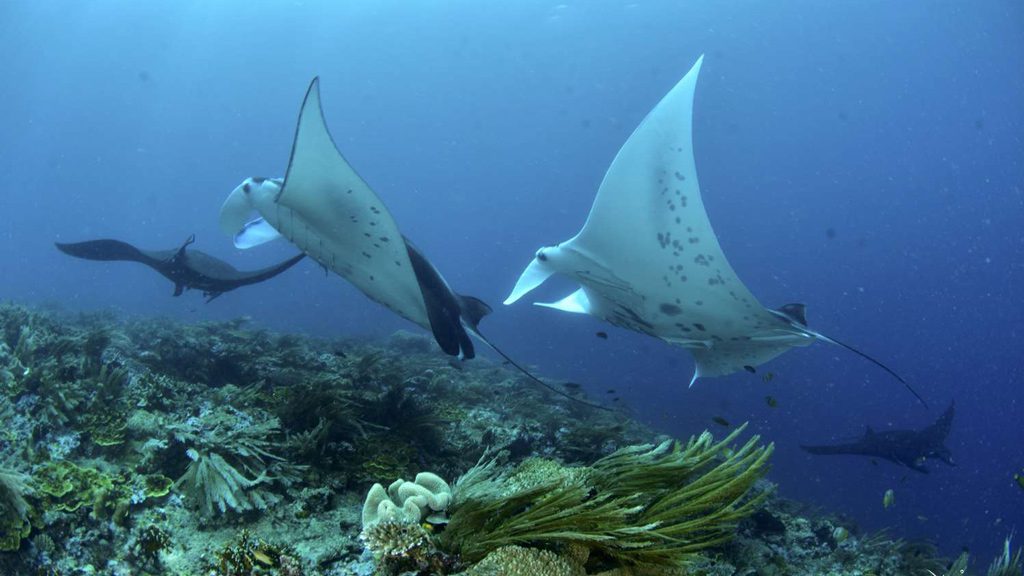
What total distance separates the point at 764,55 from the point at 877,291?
42392mm

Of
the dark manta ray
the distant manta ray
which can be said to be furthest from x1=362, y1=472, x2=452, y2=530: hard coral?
the dark manta ray

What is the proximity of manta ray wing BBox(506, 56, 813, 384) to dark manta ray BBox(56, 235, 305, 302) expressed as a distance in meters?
3.86

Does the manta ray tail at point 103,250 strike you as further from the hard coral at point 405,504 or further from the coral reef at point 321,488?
the hard coral at point 405,504

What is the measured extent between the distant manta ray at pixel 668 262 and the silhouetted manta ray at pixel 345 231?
1173 mm

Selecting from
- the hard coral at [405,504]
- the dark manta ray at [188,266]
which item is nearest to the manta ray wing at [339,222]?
the dark manta ray at [188,266]

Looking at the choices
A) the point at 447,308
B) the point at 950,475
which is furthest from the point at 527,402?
the point at 950,475

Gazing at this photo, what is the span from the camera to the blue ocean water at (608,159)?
47.9 meters

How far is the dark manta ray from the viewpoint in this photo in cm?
655

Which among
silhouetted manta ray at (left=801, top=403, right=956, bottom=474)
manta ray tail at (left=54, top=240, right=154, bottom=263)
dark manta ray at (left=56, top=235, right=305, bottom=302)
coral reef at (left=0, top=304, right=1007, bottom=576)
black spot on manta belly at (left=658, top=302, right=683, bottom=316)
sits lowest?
silhouetted manta ray at (left=801, top=403, right=956, bottom=474)

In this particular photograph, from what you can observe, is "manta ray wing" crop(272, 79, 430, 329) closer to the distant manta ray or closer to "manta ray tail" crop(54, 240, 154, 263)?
the distant manta ray

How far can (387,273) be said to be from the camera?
16.5 ft

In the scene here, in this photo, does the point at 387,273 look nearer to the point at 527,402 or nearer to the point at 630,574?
the point at 630,574

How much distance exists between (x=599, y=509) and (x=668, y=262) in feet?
10.7

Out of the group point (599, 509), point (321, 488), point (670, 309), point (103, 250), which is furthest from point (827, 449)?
point (103, 250)
